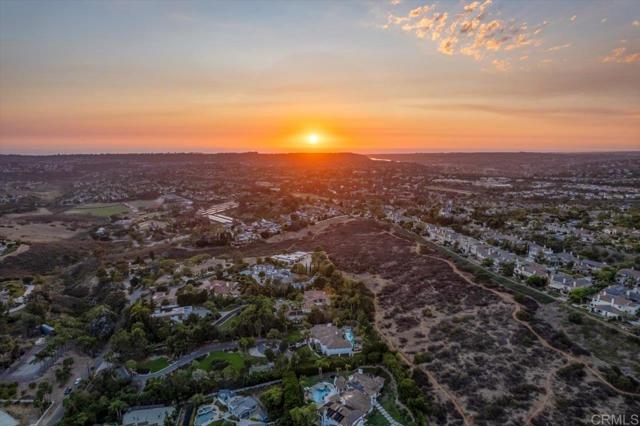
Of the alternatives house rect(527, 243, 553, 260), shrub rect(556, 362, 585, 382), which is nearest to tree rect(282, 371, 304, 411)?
shrub rect(556, 362, 585, 382)

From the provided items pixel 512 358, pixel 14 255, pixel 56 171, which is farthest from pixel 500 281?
pixel 56 171

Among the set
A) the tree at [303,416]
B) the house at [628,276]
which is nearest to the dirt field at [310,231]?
the tree at [303,416]

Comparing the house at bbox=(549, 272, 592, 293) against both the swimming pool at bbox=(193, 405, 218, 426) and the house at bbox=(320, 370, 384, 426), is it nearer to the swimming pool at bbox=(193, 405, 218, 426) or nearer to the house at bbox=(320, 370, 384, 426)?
the house at bbox=(320, 370, 384, 426)

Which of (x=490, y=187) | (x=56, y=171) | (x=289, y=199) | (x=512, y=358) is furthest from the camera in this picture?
(x=56, y=171)

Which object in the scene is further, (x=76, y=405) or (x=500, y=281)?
(x=500, y=281)

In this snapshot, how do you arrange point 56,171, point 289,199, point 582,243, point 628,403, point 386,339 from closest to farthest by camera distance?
point 628,403 → point 386,339 → point 582,243 → point 289,199 → point 56,171

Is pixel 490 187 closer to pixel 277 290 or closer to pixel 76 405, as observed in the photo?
pixel 277 290
